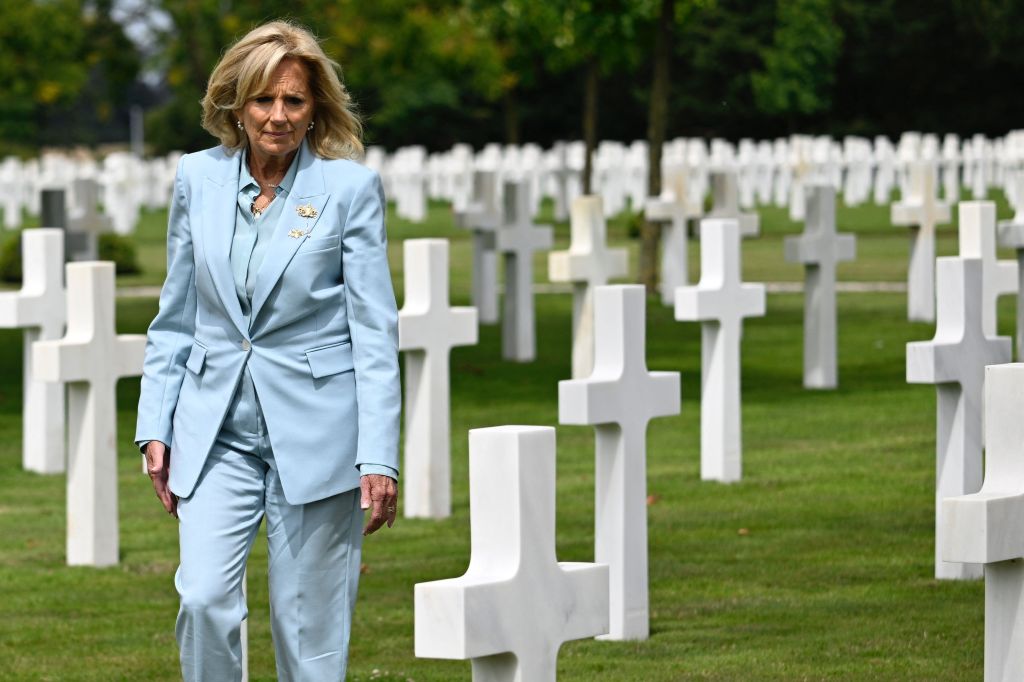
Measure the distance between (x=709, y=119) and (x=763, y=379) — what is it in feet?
119

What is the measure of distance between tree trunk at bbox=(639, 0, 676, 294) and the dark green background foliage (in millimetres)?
1472

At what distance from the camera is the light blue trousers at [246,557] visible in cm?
472

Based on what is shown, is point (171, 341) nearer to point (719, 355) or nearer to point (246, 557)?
point (246, 557)

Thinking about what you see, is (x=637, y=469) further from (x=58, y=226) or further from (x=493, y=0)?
(x=493, y=0)

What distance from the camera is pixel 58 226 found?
58.2 feet

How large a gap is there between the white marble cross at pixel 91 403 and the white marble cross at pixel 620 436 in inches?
92.7

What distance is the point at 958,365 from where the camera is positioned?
7.49m

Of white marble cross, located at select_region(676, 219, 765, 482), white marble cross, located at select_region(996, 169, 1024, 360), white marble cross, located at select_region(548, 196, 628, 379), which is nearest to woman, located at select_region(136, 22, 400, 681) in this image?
white marble cross, located at select_region(676, 219, 765, 482)

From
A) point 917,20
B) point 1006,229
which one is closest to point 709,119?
point 917,20

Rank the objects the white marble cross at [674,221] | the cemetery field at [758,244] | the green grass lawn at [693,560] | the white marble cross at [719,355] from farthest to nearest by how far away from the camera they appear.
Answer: the cemetery field at [758,244] < the white marble cross at [674,221] < the white marble cross at [719,355] < the green grass lawn at [693,560]

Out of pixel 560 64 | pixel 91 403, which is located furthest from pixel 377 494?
pixel 560 64

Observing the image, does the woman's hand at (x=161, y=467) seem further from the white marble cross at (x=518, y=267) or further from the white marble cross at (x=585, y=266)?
the white marble cross at (x=518, y=267)

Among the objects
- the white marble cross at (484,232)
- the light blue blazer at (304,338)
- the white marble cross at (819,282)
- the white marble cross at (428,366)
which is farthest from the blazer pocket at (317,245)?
the white marble cross at (484,232)

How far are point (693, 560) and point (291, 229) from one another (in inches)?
156
